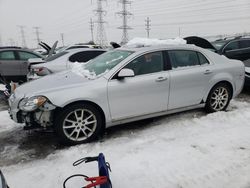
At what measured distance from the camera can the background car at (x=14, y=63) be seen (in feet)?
30.0

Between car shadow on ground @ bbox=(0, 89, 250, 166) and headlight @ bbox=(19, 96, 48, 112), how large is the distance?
47 cm

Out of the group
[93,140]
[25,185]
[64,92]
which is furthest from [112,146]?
[25,185]

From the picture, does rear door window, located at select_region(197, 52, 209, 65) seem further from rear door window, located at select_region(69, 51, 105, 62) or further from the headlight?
rear door window, located at select_region(69, 51, 105, 62)

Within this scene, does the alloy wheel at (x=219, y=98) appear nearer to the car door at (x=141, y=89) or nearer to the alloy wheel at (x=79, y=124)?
the car door at (x=141, y=89)

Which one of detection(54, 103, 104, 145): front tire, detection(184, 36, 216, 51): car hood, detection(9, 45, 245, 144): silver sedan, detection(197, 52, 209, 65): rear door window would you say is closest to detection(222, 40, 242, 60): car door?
detection(184, 36, 216, 51): car hood

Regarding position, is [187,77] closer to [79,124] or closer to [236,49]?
[79,124]

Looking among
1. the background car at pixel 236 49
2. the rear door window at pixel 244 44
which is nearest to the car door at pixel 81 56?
the background car at pixel 236 49

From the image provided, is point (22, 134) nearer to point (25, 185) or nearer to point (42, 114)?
point (42, 114)

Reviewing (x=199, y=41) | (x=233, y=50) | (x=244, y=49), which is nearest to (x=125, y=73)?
(x=199, y=41)

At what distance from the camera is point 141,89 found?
4152 millimetres

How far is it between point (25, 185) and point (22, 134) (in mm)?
1721

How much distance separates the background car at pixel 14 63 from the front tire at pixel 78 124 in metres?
6.05

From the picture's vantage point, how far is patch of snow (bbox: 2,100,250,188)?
2.91 meters

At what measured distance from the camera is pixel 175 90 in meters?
4.50
